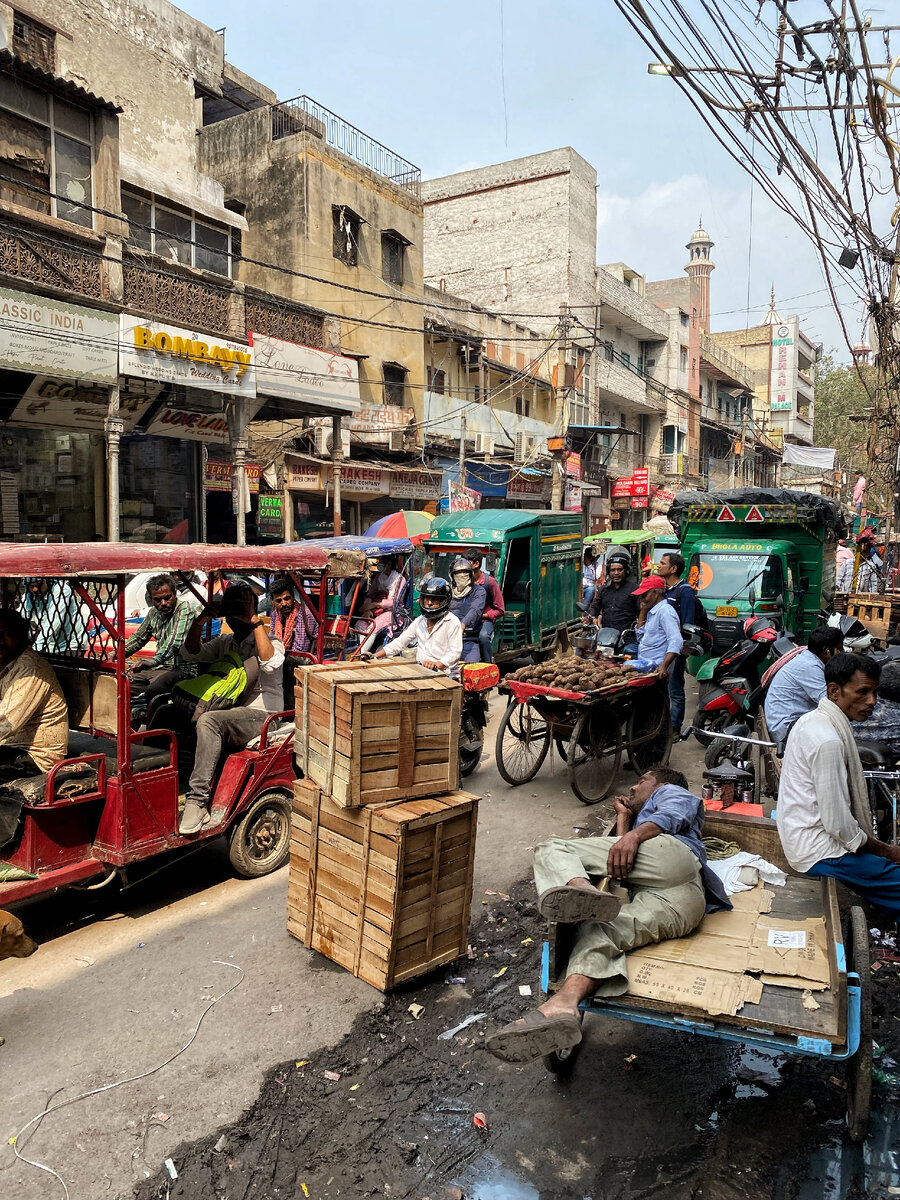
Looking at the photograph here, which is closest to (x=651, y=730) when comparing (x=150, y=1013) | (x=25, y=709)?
(x=150, y=1013)

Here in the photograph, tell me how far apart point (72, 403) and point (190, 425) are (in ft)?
11.3

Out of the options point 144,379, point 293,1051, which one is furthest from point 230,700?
point 144,379

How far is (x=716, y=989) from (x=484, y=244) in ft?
129

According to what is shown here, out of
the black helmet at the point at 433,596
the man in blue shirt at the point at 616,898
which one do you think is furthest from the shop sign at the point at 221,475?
the man in blue shirt at the point at 616,898

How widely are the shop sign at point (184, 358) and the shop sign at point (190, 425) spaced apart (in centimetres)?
176

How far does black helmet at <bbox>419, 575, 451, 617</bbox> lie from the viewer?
8039mm

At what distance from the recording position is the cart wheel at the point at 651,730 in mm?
8742

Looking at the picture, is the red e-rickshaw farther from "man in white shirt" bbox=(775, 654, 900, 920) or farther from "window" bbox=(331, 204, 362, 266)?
"window" bbox=(331, 204, 362, 266)

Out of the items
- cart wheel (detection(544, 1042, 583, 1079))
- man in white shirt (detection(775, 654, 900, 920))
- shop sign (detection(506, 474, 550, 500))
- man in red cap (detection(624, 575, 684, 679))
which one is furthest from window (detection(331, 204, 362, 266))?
cart wheel (detection(544, 1042, 583, 1079))

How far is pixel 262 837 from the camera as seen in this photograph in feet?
20.7

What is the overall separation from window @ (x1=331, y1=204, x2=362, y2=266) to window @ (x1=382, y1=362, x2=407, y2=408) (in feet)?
10.4

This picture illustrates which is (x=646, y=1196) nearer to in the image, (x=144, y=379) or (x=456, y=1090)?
(x=456, y=1090)

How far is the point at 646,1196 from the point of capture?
3129 millimetres

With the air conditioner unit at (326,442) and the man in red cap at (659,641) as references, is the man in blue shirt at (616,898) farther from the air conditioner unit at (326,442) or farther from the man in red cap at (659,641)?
the air conditioner unit at (326,442)
